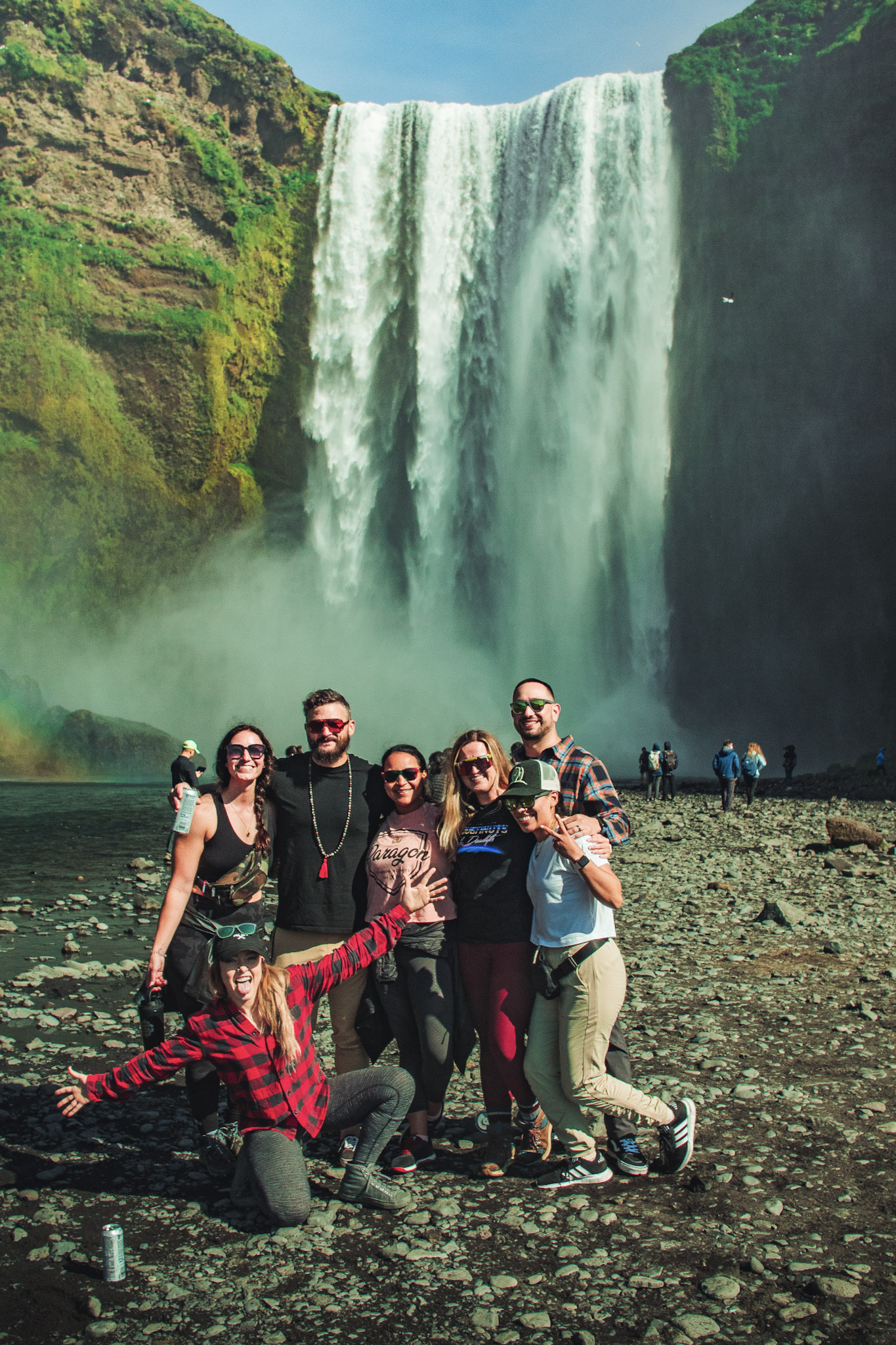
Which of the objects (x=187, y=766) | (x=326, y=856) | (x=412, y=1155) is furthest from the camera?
(x=187, y=766)

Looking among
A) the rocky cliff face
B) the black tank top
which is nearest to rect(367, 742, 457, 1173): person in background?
the black tank top

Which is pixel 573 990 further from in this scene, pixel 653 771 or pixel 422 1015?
pixel 653 771

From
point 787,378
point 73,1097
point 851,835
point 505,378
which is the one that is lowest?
point 73,1097

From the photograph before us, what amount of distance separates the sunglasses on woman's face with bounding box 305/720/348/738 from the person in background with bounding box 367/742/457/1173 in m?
0.28

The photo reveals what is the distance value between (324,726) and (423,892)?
937 millimetres

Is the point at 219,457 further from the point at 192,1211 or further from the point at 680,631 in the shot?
the point at 192,1211

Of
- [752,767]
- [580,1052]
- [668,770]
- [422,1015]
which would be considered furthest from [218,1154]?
[668,770]

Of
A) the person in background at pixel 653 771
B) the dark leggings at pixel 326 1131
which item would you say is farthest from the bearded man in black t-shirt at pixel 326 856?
the person in background at pixel 653 771

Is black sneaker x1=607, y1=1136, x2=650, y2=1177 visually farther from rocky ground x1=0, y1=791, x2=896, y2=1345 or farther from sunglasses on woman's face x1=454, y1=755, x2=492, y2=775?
sunglasses on woman's face x1=454, y1=755, x2=492, y2=775

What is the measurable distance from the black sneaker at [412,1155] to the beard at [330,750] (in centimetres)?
183

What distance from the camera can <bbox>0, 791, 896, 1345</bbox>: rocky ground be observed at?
327cm

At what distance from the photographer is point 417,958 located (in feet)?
14.4

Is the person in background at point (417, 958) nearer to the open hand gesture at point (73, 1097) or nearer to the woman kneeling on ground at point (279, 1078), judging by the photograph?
the woman kneeling on ground at point (279, 1078)

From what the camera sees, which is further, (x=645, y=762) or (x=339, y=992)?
(x=645, y=762)
